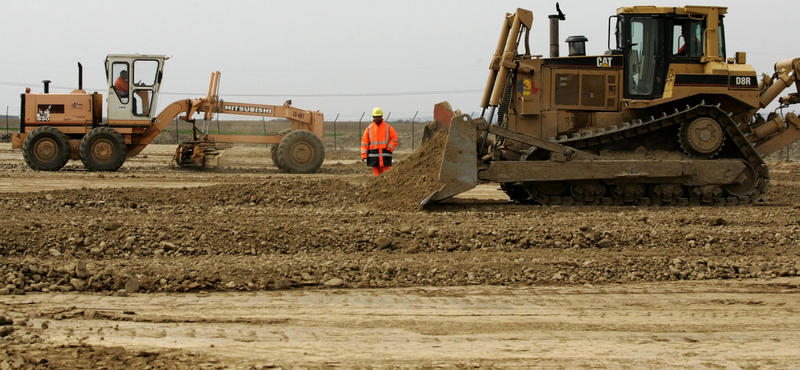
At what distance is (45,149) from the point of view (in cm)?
1691

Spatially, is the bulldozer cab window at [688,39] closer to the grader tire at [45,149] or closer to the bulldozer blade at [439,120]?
the bulldozer blade at [439,120]

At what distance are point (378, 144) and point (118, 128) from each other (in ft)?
26.2

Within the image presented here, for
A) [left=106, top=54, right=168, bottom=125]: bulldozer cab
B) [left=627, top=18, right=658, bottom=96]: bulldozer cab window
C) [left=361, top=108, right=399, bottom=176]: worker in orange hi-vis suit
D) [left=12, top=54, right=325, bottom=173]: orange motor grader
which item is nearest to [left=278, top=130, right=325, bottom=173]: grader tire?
[left=12, top=54, right=325, bottom=173]: orange motor grader

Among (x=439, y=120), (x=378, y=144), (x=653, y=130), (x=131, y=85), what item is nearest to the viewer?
(x=653, y=130)

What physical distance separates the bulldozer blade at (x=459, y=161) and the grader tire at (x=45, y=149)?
10.7 meters

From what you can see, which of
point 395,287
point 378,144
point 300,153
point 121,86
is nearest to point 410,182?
point 378,144

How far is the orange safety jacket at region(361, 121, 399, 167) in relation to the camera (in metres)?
12.3

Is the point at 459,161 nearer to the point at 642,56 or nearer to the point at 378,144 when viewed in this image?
the point at 378,144

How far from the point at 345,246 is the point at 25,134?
1283 centimetres

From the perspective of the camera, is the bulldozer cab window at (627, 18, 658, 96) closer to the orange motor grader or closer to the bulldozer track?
the bulldozer track

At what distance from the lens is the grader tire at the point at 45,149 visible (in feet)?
55.2

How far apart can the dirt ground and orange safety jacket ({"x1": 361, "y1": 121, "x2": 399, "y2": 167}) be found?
2.41 m

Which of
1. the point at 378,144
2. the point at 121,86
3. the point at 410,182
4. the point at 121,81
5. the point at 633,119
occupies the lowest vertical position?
the point at 410,182

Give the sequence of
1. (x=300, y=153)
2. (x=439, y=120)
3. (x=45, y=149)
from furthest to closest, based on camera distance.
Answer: (x=300, y=153) → (x=45, y=149) → (x=439, y=120)
